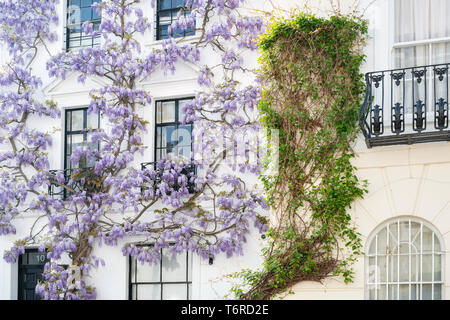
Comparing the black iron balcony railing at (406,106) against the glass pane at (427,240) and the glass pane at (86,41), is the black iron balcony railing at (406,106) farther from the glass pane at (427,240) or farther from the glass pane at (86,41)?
the glass pane at (86,41)

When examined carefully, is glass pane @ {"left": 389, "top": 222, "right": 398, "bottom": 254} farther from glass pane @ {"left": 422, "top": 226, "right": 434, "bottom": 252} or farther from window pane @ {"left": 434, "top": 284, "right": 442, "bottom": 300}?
window pane @ {"left": 434, "top": 284, "right": 442, "bottom": 300}

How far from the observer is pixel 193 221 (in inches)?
500

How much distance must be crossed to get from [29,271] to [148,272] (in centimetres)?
250

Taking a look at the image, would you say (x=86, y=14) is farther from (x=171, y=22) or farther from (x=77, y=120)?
(x=77, y=120)

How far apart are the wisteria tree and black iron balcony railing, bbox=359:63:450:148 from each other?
2731 millimetres

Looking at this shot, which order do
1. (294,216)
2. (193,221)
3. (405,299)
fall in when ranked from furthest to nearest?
(193,221) < (294,216) < (405,299)

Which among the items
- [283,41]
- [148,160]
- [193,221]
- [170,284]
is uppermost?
[283,41]

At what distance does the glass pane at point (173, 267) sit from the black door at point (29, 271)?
96.2 inches

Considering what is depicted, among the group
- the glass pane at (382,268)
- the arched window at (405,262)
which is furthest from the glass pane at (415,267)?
the glass pane at (382,268)

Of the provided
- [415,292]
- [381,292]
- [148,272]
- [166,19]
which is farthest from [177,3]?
[415,292]

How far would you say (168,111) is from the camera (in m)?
13.5

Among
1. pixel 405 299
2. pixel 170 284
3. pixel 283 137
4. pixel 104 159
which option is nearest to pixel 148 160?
pixel 104 159

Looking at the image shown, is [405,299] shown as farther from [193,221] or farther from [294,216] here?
[193,221]
